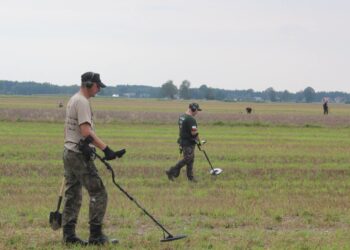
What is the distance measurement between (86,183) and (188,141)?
731 cm

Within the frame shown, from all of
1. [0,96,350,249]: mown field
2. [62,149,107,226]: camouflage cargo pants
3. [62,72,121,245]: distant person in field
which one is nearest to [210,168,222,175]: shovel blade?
[0,96,350,249]: mown field

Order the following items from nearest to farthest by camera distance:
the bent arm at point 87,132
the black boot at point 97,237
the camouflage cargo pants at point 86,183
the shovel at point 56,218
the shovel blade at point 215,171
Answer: the bent arm at point 87,132 < the camouflage cargo pants at point 86,183 < the black boot at point 97,237 < the shovel at point 56,218 < the shovel blade at point 215,171

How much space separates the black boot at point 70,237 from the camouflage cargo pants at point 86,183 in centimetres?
7

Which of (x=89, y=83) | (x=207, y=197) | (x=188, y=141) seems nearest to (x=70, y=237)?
(x=89, y=83)

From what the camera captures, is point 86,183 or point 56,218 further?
point 56,218

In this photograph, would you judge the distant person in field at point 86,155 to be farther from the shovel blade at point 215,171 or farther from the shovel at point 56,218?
the shovel blade at point 215,171

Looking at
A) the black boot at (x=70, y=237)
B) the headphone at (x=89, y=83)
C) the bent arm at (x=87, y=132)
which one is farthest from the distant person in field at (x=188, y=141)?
the bent arm at (x=87, y=132)

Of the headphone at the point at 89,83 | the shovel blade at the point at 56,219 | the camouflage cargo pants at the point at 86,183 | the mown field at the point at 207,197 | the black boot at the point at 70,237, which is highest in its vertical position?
the headphone at the point at 89,83

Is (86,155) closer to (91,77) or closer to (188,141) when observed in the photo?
(91,77)

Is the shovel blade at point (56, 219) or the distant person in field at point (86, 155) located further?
the shovel blade at point (56, 219)

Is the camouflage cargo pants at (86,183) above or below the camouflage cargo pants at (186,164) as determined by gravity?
above

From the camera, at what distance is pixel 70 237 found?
821cm

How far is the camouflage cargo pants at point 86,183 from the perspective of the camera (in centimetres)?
797

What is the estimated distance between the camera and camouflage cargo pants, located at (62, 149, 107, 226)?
314 inches
